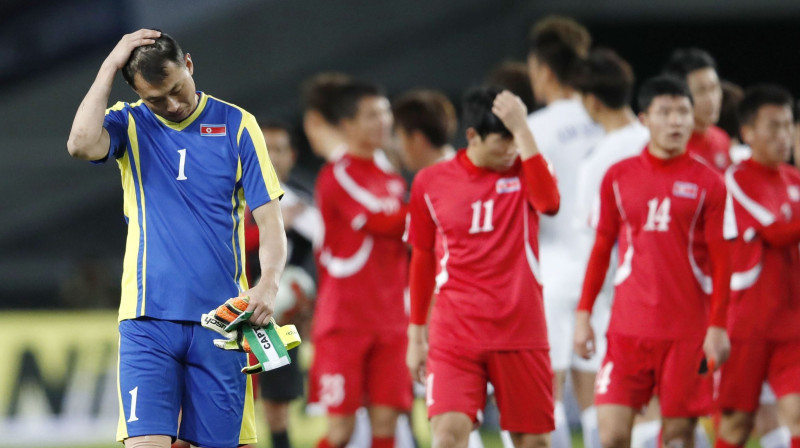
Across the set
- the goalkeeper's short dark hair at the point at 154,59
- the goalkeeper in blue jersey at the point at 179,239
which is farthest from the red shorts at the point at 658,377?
the goalkeeper's short dark hair at the point at 154,59

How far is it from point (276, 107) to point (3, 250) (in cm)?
412

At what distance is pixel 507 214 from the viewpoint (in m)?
6.06

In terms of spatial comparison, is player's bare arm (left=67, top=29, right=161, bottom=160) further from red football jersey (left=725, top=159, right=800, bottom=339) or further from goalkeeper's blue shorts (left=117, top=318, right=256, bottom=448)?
red football jersey (left=725, top=159, right=800, bottom=339)

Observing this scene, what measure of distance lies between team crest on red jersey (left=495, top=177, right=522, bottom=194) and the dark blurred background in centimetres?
1107

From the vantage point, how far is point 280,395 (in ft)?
28.8

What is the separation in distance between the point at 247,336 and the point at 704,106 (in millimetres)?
4142

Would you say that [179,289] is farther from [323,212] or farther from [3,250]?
[3,250]

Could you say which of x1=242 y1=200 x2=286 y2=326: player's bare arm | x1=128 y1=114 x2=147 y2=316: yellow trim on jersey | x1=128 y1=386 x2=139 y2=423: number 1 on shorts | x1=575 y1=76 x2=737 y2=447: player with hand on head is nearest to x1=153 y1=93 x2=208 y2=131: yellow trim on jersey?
x1=128 y1=114 x2=147 y2=316: yellow trim on jersey

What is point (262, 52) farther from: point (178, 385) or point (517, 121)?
point (178, 385)

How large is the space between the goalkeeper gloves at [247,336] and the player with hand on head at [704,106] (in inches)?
156

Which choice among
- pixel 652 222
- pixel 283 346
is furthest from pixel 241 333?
pixel 652 222

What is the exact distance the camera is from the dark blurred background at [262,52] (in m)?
17.1

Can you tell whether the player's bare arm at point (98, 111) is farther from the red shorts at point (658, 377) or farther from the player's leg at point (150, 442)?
the red shorts at point (658, 377)

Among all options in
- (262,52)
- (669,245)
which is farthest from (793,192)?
(262,52)
